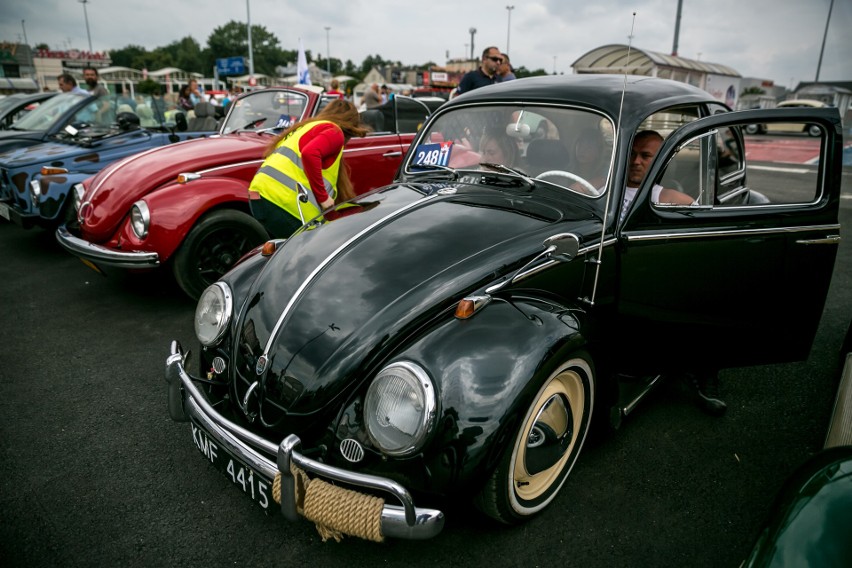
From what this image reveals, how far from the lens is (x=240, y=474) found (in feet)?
6.31

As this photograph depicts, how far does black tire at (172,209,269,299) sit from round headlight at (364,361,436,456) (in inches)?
117

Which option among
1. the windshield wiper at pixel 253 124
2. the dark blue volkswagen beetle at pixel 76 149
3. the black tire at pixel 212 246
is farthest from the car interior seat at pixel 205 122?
the black tire at pixel 212 246

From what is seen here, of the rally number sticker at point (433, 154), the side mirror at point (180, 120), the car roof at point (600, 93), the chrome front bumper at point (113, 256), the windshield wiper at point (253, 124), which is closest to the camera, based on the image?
the car roof at point (600, 93)

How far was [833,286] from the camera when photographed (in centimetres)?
510

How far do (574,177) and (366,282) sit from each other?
3.96ft

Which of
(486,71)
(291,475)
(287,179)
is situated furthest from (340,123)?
(486,71)

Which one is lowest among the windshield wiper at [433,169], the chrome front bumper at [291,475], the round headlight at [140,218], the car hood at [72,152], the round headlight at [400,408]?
the chrome front bumper at [291,475]

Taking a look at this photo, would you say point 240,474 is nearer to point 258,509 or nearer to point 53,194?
point 258,509

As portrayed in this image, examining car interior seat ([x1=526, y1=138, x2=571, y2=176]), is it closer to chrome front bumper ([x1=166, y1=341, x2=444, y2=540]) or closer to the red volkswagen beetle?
chrome front bumper ([x1=166, y1=341, x2=444, y2=540])

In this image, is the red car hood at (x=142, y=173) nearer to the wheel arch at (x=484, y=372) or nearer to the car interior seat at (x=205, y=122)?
the car interior seat at (x=205, y=122)

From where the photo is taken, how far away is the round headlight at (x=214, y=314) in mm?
2330

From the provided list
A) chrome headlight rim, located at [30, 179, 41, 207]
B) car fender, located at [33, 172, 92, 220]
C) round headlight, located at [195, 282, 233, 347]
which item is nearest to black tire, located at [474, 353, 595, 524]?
round headlight, located at [195, 282, 233, 347]

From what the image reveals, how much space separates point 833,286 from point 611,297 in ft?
12.9

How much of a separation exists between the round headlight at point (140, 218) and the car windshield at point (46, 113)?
14.1 feet
